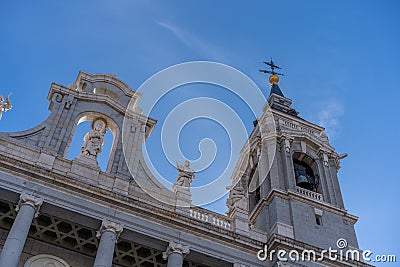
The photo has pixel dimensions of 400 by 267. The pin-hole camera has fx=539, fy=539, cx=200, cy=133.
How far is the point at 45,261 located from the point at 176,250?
4.65 meters

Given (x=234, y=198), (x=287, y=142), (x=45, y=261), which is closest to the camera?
(x=45, y=261)

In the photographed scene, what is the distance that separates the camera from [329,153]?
28016mm

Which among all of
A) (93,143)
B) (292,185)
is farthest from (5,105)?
(292,185)

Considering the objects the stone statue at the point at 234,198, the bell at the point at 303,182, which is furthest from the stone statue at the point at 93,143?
the bell at the point at 303,182

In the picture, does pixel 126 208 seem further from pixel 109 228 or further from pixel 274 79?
pixel 274 79

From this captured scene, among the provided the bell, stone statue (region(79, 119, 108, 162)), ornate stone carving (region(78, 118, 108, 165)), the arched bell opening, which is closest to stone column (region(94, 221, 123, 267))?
ornate stone carving (region(78, 118, 108, 165))

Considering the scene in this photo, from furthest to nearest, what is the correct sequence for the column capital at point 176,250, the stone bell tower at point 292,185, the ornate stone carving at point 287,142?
the ornate stone carving at point 287,142 < the stone bell tower at point 292,185 < the column capital at point 176,250

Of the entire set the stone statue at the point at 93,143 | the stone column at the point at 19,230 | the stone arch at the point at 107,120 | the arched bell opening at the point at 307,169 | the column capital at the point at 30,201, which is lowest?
the stone column at the point at 19,230

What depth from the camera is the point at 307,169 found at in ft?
93.2

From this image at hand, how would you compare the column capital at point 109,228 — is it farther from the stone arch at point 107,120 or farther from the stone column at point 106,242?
the stone arch at point 107,120

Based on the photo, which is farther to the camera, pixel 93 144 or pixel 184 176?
pixel 184 176

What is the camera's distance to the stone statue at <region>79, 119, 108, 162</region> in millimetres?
21359

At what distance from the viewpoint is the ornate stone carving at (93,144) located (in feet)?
69.4

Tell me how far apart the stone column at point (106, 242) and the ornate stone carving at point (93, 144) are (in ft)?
11.2
